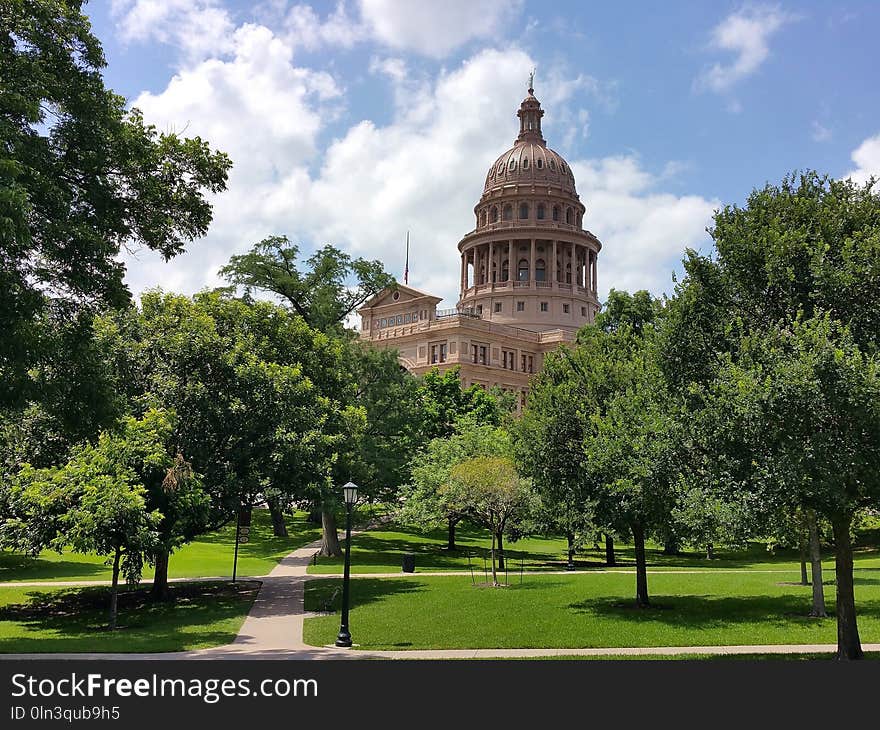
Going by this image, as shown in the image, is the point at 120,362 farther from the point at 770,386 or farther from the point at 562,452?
the point at 770,386

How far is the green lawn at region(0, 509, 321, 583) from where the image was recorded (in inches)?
1336

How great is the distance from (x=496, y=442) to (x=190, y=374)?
1646 centimetres

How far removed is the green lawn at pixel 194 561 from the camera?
3394 centimetres

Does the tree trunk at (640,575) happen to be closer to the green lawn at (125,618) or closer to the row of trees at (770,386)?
the row of trees at (770,386)

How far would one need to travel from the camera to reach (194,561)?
126 ft

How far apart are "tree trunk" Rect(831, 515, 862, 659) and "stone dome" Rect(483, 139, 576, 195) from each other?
98.7m

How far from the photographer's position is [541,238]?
10581cm

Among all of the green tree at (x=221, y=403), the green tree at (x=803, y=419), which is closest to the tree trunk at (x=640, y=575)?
the green tree at (x=803, y=419)

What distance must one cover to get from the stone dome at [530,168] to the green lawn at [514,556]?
66657 millimetres

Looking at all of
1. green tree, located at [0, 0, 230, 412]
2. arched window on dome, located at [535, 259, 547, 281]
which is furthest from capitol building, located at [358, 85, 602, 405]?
green tree, located at [0, 0, 230, 412]

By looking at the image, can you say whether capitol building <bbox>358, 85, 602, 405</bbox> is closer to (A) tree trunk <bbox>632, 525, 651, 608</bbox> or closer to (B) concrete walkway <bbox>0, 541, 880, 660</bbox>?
(A) tree trunk <bbox>632, 525, 651, 608</bbox>

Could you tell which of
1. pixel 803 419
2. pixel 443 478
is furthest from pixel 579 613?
pixel 443 478

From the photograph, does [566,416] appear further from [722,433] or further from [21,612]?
[21,612]

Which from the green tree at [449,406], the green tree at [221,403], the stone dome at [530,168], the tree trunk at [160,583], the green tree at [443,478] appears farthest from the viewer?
the stone dome at [530,168]
